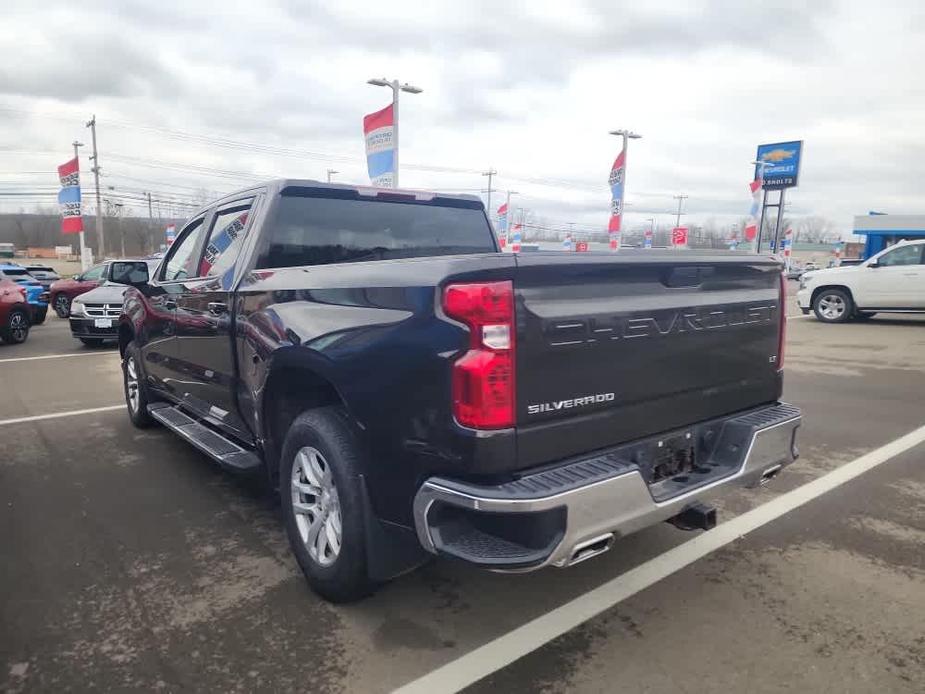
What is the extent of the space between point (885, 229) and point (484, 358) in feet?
121

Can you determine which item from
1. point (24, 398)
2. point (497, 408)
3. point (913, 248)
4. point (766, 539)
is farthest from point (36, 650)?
point (913, 248)

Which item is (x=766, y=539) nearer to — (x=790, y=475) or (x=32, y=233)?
(x=790, y=475)

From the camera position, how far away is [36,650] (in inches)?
104

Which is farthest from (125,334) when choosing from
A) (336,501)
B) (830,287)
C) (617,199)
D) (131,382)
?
(617,199)

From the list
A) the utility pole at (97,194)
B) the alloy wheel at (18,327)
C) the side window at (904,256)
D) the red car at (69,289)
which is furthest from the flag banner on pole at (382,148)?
the utility pole at (97,194)

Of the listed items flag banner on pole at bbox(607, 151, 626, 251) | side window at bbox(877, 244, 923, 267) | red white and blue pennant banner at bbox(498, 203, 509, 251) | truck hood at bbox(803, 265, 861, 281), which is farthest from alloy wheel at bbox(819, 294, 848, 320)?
red white and blue pennant banner at bbox(498, 203, 509, 251)

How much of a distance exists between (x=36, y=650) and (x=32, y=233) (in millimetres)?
106002

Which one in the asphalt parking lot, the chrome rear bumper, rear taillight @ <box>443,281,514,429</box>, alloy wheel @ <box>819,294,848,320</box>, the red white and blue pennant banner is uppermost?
the red white and blue pennant banner

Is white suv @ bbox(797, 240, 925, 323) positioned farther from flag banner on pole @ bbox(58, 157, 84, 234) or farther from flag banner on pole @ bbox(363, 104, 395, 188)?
flag banner on pole @ bbox(58, 157, 84, 234)

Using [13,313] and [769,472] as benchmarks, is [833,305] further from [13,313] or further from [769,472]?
[13,313]

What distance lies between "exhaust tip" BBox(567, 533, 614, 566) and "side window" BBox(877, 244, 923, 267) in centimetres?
1450

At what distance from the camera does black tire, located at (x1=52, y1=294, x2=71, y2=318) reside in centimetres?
1816

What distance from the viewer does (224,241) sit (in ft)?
14.1

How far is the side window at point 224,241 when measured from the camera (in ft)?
13.3
